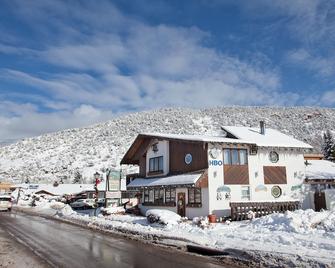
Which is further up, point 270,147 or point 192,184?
point 270,147

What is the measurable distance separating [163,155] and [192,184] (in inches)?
302

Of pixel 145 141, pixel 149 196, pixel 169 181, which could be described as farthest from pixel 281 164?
pixel 145 141

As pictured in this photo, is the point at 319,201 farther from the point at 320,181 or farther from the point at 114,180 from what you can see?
the point at 114,180

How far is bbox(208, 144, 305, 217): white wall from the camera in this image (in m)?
28.0

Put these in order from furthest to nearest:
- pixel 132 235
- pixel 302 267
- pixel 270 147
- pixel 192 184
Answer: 1. pixel 270 147
2. pixel 192 184
3. pixel 132 235
4. pixel 302 267

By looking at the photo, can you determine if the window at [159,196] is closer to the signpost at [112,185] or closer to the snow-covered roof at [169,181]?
the snow-covered roof at [169,181]

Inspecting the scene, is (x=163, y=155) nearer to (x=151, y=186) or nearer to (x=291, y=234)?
(x=151, y=186)

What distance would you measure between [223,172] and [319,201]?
8.91 m

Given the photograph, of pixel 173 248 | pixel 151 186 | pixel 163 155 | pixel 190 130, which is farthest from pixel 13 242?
pixel 190 130

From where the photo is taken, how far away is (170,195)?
105 ft

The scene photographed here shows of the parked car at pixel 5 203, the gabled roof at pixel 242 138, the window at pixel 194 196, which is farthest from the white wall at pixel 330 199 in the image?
the parked car at pixel 5 203

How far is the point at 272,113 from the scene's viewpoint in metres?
152

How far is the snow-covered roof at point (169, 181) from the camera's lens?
28.0 meters

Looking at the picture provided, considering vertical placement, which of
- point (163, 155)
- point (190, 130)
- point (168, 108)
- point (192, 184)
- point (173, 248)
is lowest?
point (173, 248)
